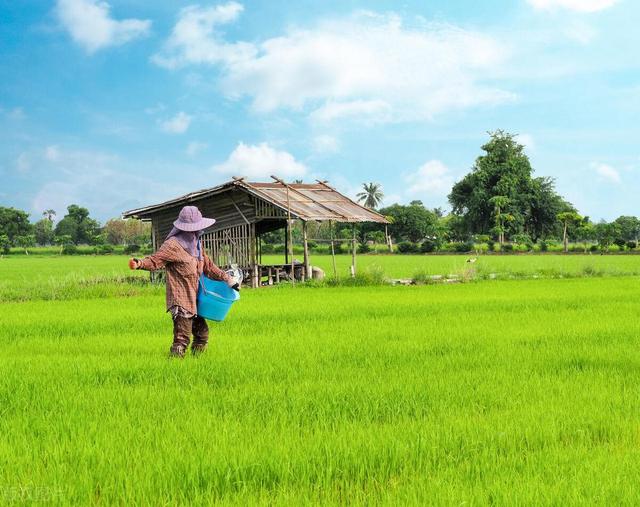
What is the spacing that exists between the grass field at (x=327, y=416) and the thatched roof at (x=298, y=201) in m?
8.89

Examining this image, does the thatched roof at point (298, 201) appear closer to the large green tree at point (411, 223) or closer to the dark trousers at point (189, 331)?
the dark trousers at point (189, 331)

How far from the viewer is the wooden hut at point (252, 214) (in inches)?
712

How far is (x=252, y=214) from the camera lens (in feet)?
61.2

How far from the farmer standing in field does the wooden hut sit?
10794mm

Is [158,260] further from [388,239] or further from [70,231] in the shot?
[70,231]

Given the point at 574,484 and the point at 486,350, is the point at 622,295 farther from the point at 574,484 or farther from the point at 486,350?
the point at 574,484

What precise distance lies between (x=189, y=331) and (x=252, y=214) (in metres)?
12.2

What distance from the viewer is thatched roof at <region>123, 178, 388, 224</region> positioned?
58.6 ft

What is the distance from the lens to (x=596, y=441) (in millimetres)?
4004

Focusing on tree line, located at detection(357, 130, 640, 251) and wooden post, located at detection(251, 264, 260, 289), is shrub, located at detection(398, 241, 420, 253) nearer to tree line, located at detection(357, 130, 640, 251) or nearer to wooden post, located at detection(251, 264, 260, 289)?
tree line, located at detection(357, 130, 640, 251)

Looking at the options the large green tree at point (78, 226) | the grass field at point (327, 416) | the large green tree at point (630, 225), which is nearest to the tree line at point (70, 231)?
the large green tree at point (78, 226)

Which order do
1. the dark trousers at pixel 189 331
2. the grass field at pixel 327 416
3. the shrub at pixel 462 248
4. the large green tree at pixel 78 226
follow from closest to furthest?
the grass field at pixel 327 416, the dark trousers at pixel 189 331, the shrub at pixel 462 248, the large green tree at pixel 78 226

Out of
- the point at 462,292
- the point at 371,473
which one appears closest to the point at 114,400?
the point at 371,473

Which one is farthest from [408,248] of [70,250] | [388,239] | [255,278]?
[255,278]
